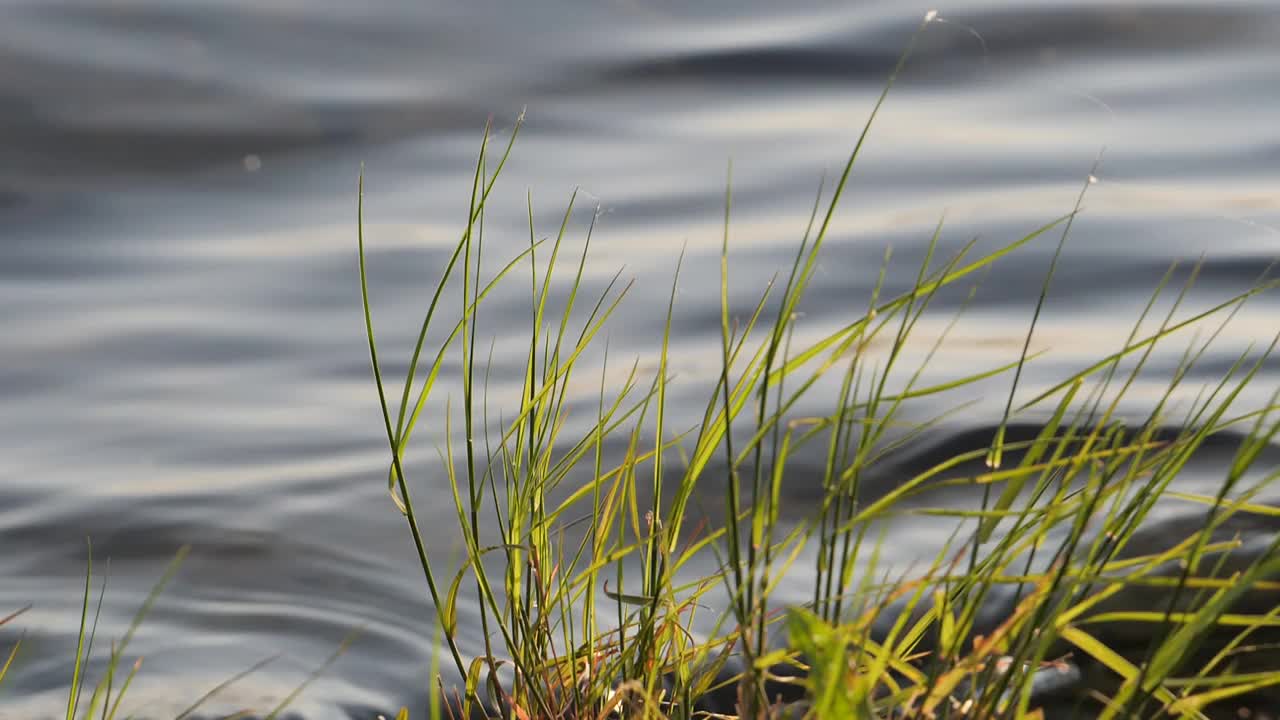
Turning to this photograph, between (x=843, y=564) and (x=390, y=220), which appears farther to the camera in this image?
(x=390, y=220)

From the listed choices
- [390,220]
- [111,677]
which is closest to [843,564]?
[111,677]

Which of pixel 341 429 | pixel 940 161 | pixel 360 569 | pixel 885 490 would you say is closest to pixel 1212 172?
pixel 940 161

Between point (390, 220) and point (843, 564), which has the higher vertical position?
point (390, 220)

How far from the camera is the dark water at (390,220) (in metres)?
2.52

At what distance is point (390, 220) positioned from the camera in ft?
14.8

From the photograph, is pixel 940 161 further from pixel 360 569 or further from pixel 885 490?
pixel 360 569

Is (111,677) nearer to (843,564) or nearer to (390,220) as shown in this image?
(843,564)

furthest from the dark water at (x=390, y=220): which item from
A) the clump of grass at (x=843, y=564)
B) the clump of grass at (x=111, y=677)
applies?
the clump of grass at (x=843, y=564)

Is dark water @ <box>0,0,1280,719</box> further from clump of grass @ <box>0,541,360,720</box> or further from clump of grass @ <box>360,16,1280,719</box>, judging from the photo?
clump of grass @ <box>360,16,1280,719</box>

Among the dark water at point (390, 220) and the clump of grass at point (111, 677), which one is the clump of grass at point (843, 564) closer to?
the clump of grass at point (111, 677)

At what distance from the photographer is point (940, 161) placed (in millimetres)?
4816

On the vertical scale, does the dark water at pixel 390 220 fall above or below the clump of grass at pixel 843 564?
above

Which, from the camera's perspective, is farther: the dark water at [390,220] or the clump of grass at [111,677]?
the dark water at [390,220]

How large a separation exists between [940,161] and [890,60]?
110cm
